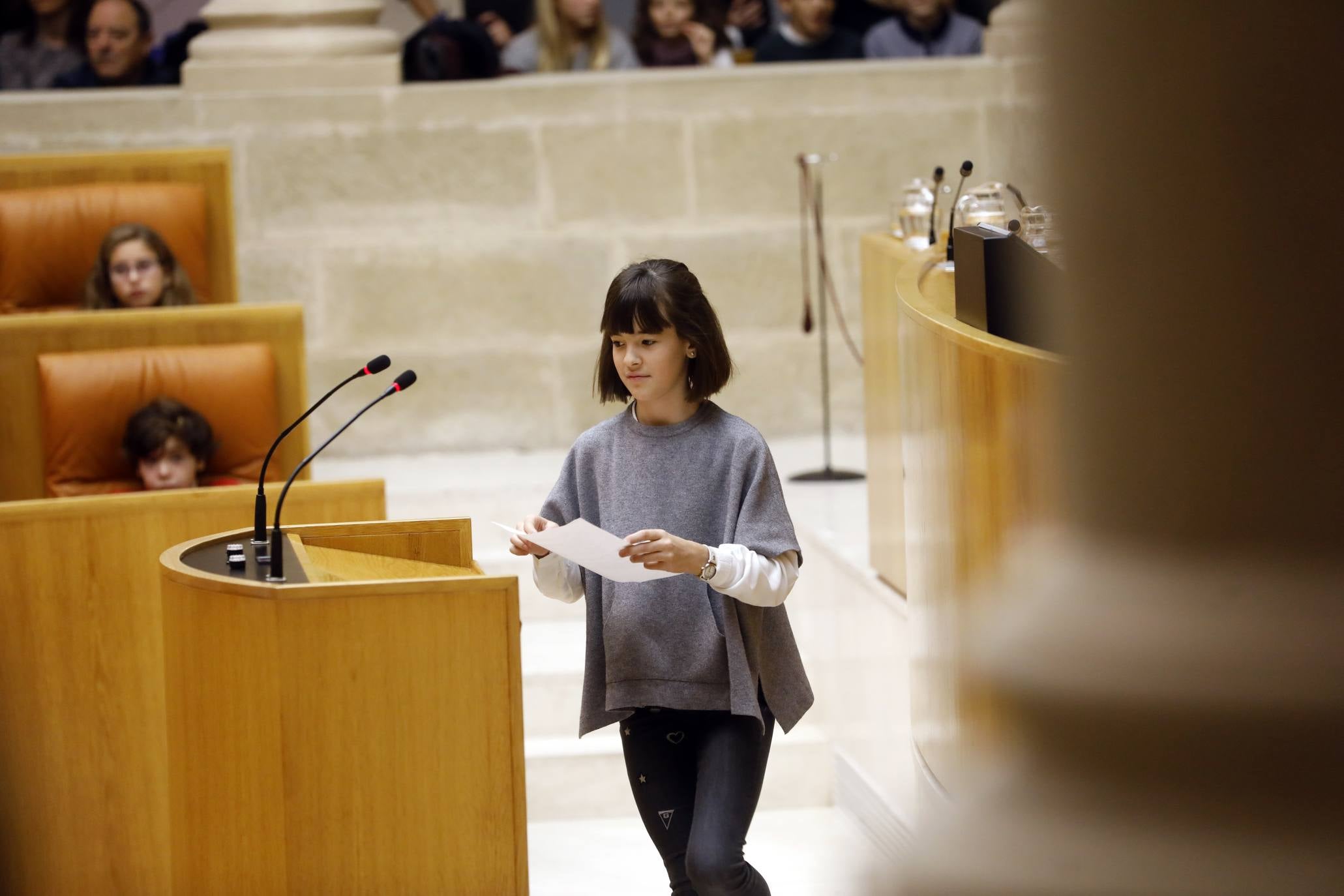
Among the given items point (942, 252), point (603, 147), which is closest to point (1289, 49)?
point (942, 252)

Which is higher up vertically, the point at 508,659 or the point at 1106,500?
the point at 1106,500

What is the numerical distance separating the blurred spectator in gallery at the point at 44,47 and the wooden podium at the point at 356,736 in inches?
178

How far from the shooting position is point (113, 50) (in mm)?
6316

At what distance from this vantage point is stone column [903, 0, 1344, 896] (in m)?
0.42

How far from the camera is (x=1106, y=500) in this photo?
1.43 feet

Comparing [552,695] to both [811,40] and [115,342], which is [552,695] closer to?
[115,342]

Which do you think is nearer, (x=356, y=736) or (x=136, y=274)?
(x=356, y=736)

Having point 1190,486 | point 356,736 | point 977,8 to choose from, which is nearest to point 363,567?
point 356,736

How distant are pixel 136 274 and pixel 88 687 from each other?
5.80 ft

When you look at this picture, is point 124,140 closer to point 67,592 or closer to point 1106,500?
point 67,592

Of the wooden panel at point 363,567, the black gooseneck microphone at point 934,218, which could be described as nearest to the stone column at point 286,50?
the black gooseneck microphone at point 934,218

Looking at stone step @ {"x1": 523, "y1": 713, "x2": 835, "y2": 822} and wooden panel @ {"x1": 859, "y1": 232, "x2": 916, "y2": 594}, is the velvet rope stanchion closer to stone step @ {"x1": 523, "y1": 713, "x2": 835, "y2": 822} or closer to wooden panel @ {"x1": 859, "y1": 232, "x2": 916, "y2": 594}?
wooden panel @ {"x1": 859, "y1": 232, "x2": 916, "y2": 594}

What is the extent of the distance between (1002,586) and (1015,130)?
0.43 feet

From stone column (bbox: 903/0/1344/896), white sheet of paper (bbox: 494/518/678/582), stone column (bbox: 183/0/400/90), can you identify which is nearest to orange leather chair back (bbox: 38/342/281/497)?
stone column (bbox: 183/0/400/90)
